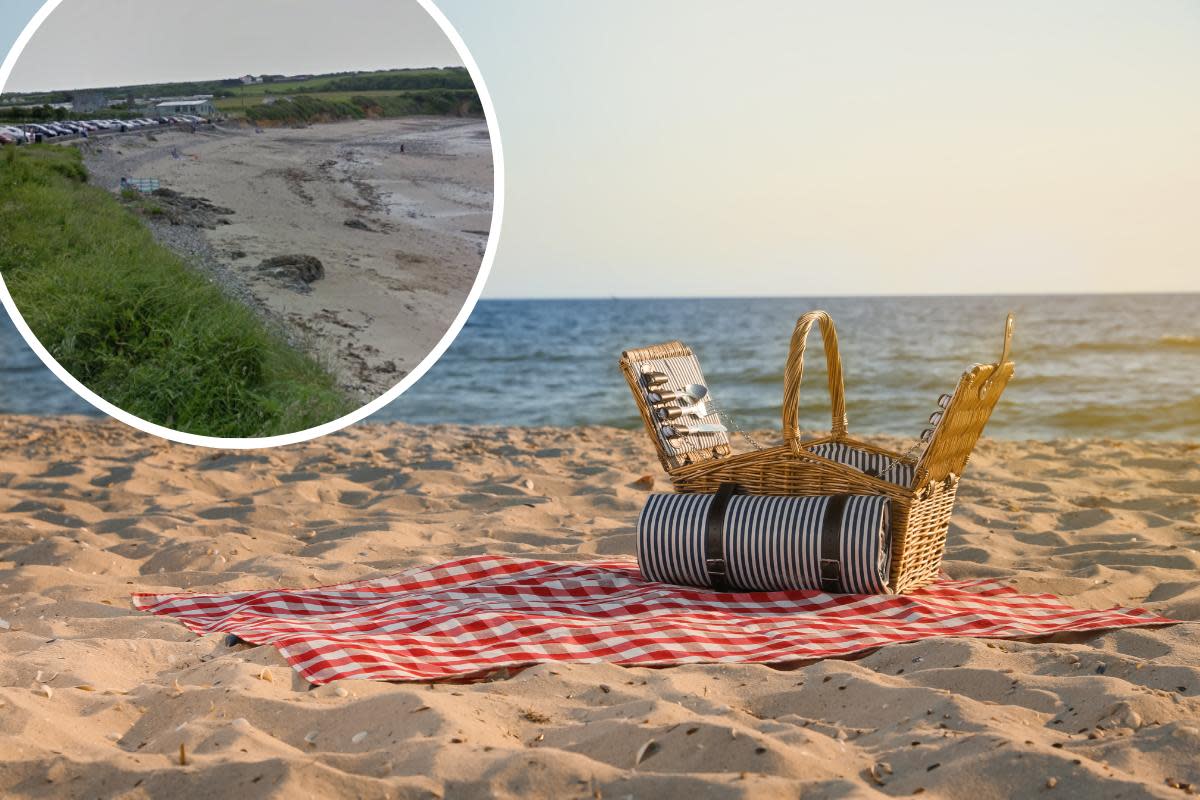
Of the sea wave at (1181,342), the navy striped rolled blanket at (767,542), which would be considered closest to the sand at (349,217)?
the navy striped rolled blanket at (767,542)

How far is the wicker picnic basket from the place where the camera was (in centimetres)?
288

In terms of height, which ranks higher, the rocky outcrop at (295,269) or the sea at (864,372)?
the rocky outcrop at (295,269)

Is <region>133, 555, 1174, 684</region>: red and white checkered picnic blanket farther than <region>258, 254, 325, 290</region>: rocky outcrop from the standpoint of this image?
No

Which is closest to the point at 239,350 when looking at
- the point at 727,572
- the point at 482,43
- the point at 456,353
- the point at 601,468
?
the point at 727,572

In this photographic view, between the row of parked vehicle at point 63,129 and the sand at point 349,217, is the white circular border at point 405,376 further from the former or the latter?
the row of parked vehicle at point 63,129

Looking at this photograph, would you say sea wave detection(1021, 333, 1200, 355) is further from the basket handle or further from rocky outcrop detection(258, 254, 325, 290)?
rocky outcrop detection(258, 254, 325, 290)

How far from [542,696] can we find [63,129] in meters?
1.91

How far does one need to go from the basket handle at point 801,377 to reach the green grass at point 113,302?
1.29 metres

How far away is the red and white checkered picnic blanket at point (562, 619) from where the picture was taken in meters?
2.36

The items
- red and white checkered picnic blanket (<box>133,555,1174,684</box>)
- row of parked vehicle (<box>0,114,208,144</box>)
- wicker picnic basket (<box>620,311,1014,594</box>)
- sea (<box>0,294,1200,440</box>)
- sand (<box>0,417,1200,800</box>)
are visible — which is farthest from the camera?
sea (<box>0,294,1200,440</box>)

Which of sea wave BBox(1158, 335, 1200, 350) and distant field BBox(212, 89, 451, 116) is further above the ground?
distant field BBox(212, 89, 451, 116)

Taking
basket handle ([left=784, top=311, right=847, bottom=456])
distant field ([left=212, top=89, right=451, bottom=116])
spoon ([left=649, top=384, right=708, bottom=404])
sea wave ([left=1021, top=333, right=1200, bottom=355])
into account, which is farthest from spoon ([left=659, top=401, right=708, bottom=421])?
sea wave ([left=1021, top=333, right=1200, bottom=355])

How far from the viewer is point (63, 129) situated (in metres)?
3.00

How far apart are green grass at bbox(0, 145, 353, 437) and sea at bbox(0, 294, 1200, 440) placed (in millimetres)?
6559
